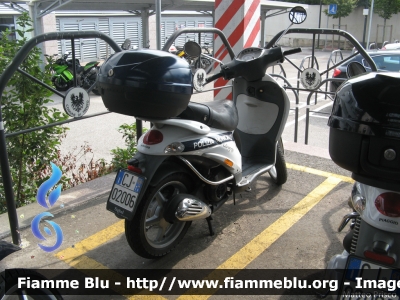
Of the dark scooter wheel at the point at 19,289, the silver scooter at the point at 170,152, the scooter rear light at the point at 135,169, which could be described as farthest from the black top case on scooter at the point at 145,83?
the dark scooter wheel at the point at 19,289

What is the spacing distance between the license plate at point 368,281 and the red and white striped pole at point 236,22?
3873 millimetres

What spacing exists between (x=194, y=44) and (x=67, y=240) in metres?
2.07

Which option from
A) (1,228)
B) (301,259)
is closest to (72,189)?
(1,228)

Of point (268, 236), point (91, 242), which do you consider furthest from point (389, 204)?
point (91, 242)

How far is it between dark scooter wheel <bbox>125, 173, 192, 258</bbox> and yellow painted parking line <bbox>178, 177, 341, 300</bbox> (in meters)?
0.39

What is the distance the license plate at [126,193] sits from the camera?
2752mm

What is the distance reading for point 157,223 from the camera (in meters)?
3.08

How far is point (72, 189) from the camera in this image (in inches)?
168

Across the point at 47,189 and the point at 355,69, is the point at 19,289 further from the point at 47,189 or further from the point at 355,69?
the point at 355,69

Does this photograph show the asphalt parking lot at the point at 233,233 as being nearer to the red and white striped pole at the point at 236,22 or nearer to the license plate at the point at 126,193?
the license plate at the point at 126,193

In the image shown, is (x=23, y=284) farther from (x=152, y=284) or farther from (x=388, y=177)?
(x=388, y=177)

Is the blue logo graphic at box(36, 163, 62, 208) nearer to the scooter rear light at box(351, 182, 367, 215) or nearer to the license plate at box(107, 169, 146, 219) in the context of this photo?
the license plate at box(107, 169, 146, 219)

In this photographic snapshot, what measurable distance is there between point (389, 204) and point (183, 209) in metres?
1.34

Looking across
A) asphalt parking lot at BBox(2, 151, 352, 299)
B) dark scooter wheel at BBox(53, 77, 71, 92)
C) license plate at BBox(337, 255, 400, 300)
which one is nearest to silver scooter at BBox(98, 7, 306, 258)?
asphalt parking lot at BBox(2, 151, 352, 299)
